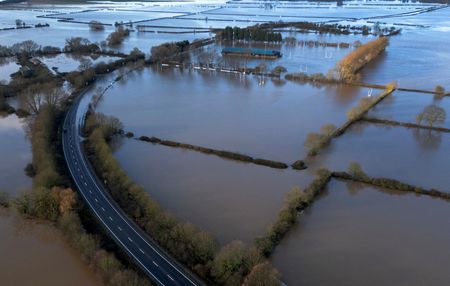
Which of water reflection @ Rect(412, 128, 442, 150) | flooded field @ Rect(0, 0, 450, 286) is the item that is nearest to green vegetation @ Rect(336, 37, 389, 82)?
flooded field @ Rect(0, 0, 450, 286)

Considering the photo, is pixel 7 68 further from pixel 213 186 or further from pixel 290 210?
pixel 290 210

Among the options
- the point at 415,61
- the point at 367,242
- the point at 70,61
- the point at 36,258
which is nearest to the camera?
the point at 36,258

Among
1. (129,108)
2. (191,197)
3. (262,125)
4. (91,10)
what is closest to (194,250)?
(191,197)

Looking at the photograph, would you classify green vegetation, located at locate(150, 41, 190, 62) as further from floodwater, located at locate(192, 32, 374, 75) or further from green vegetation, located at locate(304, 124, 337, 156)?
green vegetation, located at locate(304, 124, 337, 156)

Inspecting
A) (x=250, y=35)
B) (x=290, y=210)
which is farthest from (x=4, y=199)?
(x=250, y=35)

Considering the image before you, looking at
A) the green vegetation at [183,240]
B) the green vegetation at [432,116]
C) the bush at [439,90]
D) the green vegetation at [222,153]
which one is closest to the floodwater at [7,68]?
the green vegetation at [222,153]
